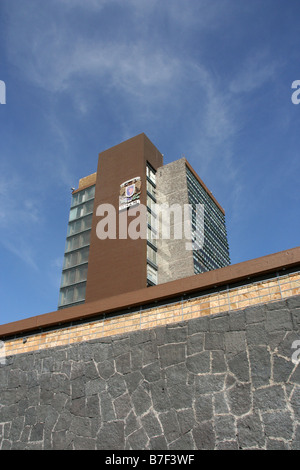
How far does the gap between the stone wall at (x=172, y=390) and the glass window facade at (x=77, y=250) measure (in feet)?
89.9

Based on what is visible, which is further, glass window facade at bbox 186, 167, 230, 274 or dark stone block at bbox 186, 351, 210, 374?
glass window facade at bbox 186, 167, 230, 274

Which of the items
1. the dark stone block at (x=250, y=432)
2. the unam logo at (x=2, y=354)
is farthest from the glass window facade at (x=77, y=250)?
the dark stone block at (x=250, y=432)

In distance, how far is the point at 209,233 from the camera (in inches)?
1628

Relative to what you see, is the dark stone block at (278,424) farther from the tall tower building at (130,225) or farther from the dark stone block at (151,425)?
the tall tower building at (130,225)

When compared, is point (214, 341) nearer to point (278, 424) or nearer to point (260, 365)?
point (260, 365)

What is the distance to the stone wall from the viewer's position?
5.66 metres

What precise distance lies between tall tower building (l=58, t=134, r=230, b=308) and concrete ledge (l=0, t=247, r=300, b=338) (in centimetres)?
2199

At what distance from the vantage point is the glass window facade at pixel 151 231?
33.5m

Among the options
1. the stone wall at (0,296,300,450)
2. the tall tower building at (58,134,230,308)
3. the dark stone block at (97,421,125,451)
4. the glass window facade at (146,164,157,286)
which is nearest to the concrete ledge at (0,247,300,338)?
the stone wall at (0,296,300,450)

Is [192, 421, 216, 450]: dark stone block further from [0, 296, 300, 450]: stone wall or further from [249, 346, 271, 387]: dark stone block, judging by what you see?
[249, 346, 271, 387]: dark stone block

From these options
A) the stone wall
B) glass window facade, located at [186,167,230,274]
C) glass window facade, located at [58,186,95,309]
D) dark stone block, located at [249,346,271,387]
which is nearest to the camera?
the stone wall

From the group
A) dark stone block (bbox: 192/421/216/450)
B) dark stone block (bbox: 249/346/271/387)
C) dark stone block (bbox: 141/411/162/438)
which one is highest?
dark stone block (bbox: 249/346/271/387)

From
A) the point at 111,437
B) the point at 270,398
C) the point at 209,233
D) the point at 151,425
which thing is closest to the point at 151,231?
the point at 209,233
